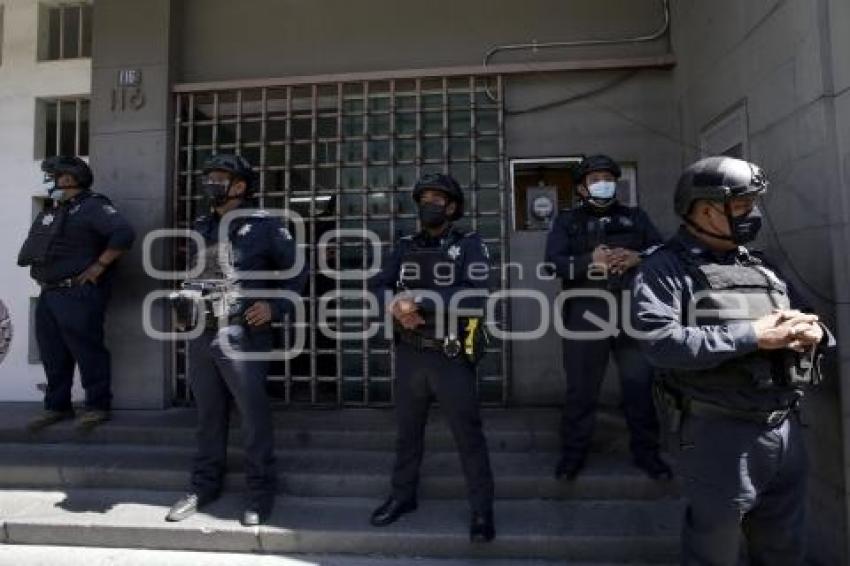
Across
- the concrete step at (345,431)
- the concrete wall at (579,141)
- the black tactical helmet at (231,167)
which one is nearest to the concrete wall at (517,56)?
the concrete wall at (579,141)

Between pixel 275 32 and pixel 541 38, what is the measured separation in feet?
6.80

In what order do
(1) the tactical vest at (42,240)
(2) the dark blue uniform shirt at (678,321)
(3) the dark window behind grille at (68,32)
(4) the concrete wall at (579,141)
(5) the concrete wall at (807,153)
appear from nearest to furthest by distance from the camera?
1. (2) the dark blue uniform shirt at (678,321)
2. (5) the concrete wall at (807,153)
3. (1) the tactical vest at (42,240)
4. (4) the concrete wall at (579,141)
5. (3) the dark window behind grille at (68,32)

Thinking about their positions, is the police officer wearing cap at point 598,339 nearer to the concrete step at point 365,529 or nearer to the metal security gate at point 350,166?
the concrete step at point 365,529

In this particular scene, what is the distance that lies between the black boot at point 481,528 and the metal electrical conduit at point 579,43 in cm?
296

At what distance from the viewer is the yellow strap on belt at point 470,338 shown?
3.03 metres

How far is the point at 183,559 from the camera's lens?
3.19 metres

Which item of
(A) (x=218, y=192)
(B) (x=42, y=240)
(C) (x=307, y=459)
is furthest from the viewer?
(B) (x=42, y=240)

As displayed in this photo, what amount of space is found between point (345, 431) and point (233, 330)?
1.12m

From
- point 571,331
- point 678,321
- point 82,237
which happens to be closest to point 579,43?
point 571,331

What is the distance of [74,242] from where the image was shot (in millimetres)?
4273

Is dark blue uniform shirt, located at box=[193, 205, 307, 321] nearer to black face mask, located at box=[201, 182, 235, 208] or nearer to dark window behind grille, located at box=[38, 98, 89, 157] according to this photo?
black face mask, located at box=[201, 182, 235, 208]

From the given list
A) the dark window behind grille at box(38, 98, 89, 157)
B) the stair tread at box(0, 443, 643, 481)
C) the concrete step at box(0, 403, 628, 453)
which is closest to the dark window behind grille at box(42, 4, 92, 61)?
the dark window behind grille at box(38, 98, 89, 157)

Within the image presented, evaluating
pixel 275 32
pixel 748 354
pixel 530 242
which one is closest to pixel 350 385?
pixel 530 242

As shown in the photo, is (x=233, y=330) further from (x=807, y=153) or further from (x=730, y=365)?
(x=807, y=153)
